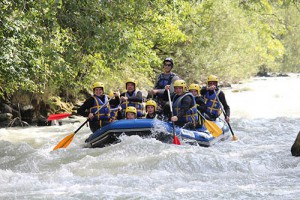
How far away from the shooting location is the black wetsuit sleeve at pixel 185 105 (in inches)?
349

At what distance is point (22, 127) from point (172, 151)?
6001mm

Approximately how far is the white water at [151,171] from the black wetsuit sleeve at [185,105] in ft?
2.90

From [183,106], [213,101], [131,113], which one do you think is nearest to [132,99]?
[131,113]

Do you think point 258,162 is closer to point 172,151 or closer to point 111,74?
point 172,151

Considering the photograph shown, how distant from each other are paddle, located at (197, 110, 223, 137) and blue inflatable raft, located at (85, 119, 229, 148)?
1.98ft

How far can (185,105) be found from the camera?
8906 mm

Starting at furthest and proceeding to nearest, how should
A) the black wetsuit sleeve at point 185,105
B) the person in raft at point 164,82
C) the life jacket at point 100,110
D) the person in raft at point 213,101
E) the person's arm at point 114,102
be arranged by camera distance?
the person in raft at point 213,101
the person in raft at point 164,82
the person's arm at point 114,102
the life jacket at point 100,110
the black wetsuit sleeve at point 185,105

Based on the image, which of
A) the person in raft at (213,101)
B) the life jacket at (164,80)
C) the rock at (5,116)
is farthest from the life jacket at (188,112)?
the rock at (5,116)

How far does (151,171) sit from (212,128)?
10.6ft

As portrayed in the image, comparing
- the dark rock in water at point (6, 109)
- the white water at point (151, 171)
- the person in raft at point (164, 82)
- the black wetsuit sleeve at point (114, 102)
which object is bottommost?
the white water at point (151, 171)

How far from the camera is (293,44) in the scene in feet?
137

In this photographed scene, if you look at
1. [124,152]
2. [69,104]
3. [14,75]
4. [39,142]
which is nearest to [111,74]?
[69,104]

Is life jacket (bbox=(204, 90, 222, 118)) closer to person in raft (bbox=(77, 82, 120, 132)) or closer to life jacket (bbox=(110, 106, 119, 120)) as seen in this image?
life jacket (bbox=(110, 106, 119, 120))

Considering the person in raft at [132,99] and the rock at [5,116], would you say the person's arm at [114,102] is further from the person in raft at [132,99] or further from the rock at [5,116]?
the rock at [5,116]
